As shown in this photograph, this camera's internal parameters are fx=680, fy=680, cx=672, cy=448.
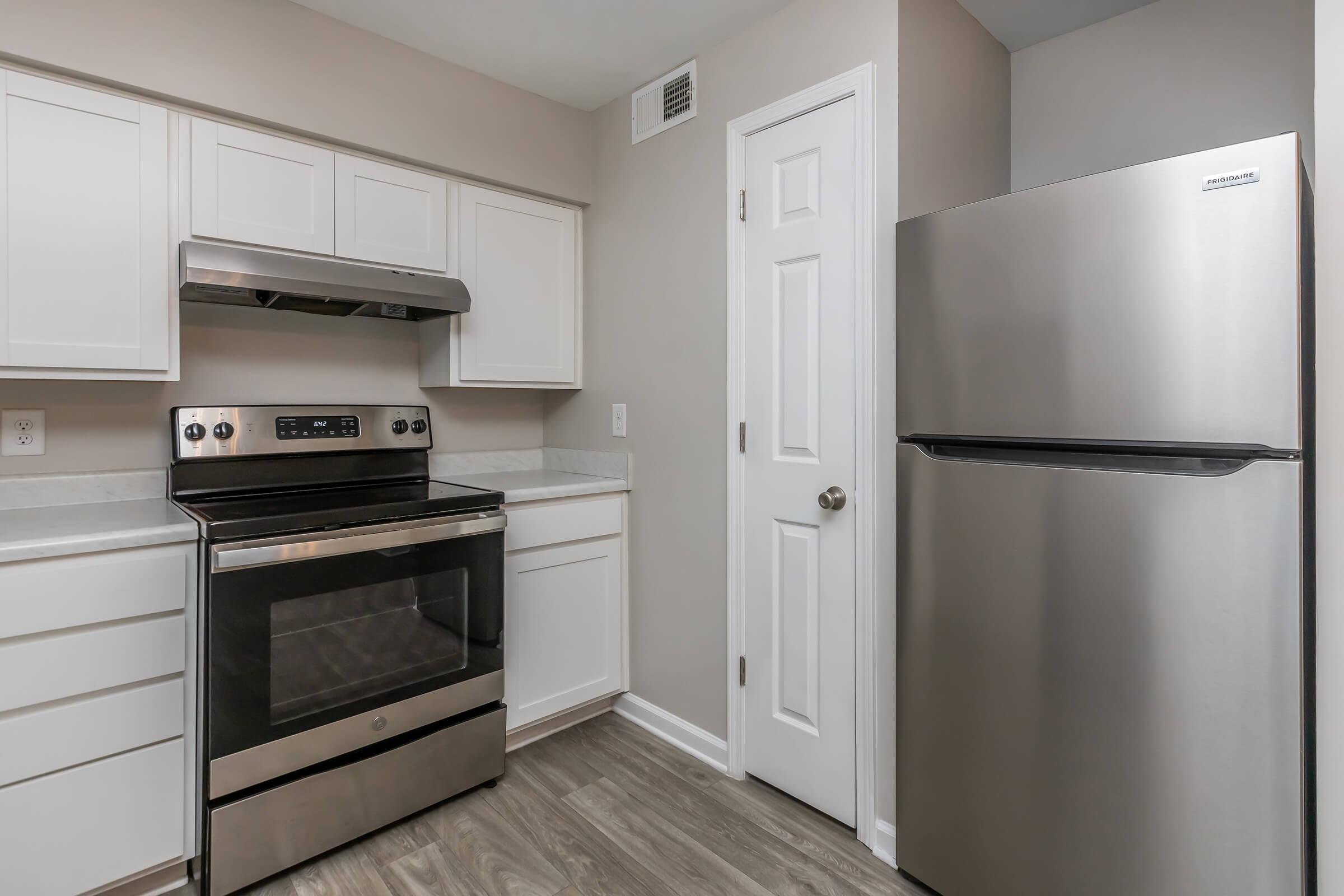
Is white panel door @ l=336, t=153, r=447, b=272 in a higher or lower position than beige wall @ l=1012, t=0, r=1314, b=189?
lower

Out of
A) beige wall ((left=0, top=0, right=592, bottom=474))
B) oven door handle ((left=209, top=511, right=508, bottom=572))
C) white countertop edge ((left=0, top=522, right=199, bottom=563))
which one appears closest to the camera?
white countertop edge ((left=0, top=522, right=199, bottom=563))

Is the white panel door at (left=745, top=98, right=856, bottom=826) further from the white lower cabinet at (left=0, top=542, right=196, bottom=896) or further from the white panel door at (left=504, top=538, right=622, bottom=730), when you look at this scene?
the white lower cabinet at (left=0, top=542, right=196, bottom=896)

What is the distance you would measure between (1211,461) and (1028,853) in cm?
85

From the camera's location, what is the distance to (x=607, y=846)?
6.01 feet

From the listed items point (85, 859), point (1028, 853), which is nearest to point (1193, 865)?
point (1028, 853)

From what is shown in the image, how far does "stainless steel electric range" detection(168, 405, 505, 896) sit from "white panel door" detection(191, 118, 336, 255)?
0.53m

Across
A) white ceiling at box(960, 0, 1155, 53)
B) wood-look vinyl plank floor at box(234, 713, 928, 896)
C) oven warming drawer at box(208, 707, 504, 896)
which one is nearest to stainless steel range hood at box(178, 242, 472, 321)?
oven warming drawer at box(208, 707, 504, 896)

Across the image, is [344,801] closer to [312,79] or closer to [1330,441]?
[312,79]

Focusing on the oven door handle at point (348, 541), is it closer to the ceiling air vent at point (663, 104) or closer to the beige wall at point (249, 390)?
the beige wall at point (249, 390)

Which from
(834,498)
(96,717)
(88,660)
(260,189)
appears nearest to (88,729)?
(96,717)

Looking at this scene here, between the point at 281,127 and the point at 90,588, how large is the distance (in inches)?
53.0

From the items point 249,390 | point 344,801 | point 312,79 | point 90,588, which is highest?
point 312,79

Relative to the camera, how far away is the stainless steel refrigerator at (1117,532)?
110 cm

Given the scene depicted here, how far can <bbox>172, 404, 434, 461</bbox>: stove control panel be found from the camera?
78.1 inches
